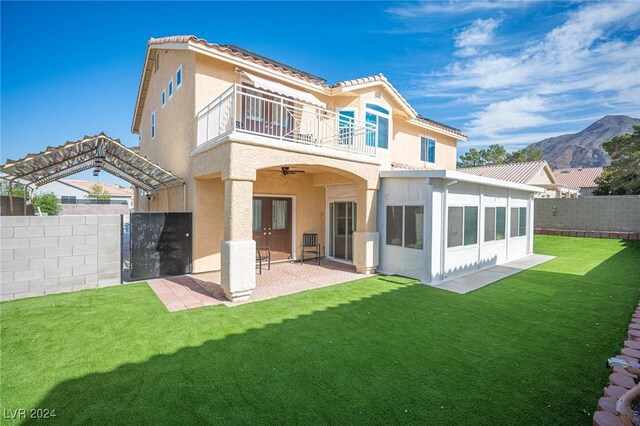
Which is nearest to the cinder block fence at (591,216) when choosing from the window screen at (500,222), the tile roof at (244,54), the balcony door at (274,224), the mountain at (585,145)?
the window screen at (500,222)

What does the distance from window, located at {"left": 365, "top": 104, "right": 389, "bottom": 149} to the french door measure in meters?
4.09

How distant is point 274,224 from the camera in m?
15.2

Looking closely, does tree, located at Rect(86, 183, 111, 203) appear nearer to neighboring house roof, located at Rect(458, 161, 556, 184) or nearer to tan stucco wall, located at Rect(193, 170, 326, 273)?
tan stucco wall, located at Rect(193, 170, 326, 273)

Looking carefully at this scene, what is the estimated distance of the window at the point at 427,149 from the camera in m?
21.7

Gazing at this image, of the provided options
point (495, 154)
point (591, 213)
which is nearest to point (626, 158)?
point (591, 213)

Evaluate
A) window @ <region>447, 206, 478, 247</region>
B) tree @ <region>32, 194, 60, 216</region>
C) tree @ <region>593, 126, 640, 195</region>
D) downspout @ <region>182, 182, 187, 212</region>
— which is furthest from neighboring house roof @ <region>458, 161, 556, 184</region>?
tree @ <region>32, 194, 60, 216</region>

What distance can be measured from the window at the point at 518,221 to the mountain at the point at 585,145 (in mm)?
130946

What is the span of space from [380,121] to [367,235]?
→ 26.1 feet

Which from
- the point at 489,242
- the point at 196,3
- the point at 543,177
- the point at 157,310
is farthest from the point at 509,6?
the point at 543,177

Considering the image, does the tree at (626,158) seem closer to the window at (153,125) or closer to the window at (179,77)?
the window at (179,77)

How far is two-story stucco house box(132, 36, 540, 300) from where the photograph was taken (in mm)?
9578

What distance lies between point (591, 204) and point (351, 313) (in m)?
27.4

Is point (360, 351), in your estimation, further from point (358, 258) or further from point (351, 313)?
point (358, 258)

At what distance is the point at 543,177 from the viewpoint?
30234 mm
